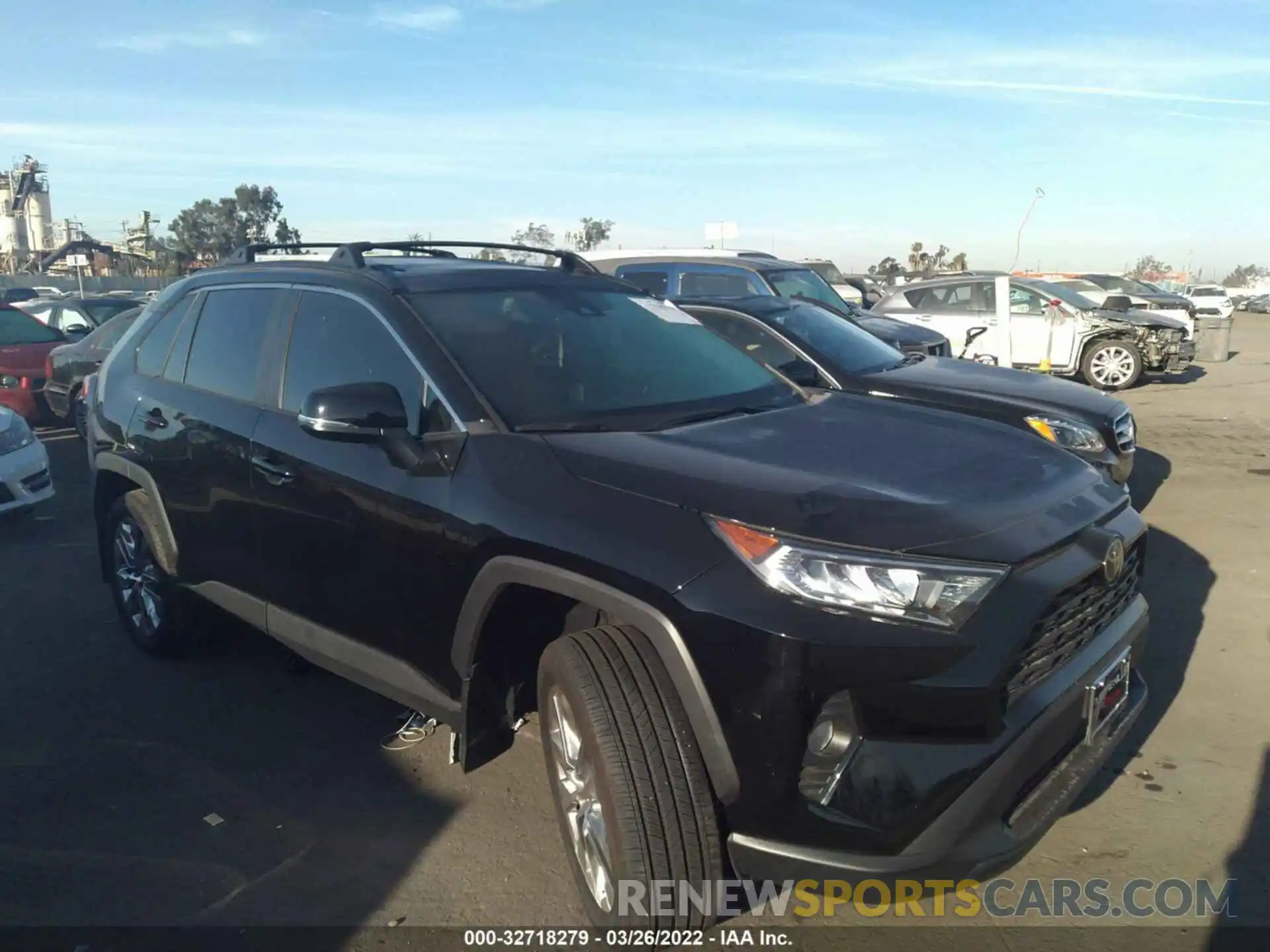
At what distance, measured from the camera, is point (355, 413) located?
124 inches

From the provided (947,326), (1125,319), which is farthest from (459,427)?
(1125,319)

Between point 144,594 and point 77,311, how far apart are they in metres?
11.6

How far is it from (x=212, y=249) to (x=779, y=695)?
57.8 metres

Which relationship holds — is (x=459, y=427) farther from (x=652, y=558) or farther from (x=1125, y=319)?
(x=1125, y=319)

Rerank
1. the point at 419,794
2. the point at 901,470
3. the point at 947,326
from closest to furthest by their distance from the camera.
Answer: the point at 901,470, the point at 419,794, the point at 947,326

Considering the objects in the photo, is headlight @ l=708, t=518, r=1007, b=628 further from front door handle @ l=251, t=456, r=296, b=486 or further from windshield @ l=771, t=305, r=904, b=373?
windshield @ l=771, t=305, r=904, b=373

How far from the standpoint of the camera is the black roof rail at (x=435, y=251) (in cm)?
404

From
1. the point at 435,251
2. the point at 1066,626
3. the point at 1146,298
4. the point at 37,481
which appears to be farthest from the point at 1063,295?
the point at 1066,626

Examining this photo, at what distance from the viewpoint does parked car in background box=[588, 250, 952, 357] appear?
35.9 ft

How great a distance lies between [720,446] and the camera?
3.09 m

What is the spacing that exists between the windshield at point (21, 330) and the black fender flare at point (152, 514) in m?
8.55

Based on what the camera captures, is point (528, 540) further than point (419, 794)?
No

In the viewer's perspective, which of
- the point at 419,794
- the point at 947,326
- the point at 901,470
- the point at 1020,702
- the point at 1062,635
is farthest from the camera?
the point at 947,326

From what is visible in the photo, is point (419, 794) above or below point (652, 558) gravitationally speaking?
below
